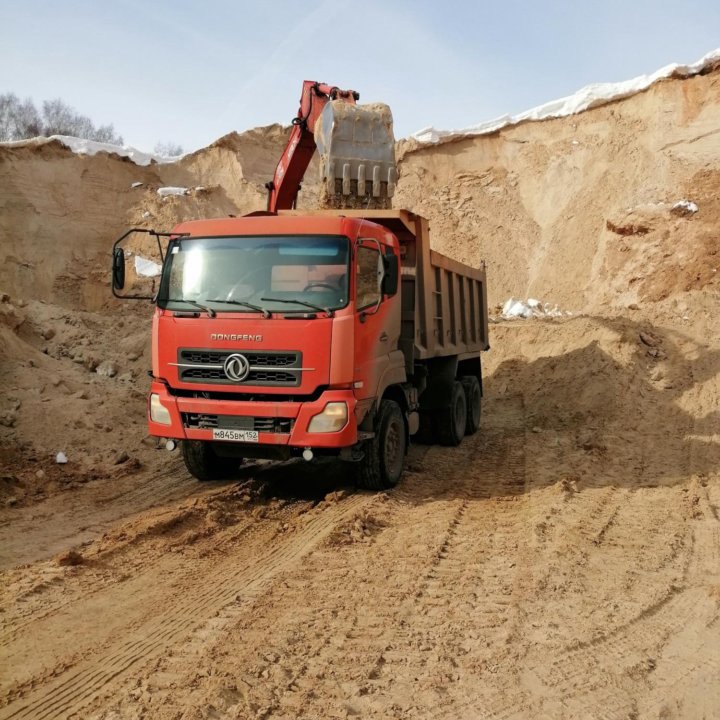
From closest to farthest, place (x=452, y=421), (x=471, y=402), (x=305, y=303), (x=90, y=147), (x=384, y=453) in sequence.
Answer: (x=305, y=303), (x=384, y=453), (x=452, y=421), (x=471, y=402), (x=90, y=147)

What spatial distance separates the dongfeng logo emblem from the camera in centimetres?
662

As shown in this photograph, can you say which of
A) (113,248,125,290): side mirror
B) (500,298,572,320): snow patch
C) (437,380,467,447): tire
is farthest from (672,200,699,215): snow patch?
(113,248,125,290): side mirror

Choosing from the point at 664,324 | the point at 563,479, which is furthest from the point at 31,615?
the point at 664,324

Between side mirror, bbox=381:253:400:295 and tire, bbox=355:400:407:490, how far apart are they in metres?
1.22

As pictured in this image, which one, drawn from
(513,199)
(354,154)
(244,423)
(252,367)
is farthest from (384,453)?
(513,199)

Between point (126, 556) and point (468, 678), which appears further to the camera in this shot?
point (126, 556)

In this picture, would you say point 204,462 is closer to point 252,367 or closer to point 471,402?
point 252,367

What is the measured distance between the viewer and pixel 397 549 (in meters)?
5.74

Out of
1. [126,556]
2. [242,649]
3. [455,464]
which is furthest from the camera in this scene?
[455,464]

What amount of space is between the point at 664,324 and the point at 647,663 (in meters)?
12.2

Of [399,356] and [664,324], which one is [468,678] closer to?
[399,356]

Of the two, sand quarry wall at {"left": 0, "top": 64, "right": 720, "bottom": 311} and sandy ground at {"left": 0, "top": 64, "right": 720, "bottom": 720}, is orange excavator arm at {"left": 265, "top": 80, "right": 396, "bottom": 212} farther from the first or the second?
sand quarry wall at {"left": 0, "top": 64, "right": 720, "bottom": 311}

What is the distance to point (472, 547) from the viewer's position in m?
5.83

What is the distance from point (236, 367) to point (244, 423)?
→ 0.52 metres
